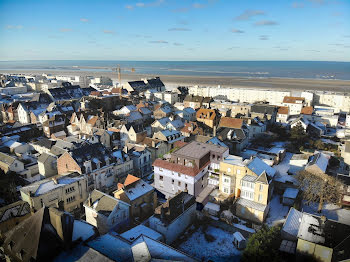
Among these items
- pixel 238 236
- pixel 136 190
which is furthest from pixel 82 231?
pixel 238 236

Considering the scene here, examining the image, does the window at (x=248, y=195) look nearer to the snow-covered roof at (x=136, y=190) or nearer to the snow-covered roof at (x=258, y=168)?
the snow-covered roof at (x=258, y=168)

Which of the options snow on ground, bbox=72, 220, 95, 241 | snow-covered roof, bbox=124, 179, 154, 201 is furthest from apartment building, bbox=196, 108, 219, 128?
snow on ground, bbox=72, 220, 95, 241

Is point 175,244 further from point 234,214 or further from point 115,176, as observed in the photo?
point 115,176

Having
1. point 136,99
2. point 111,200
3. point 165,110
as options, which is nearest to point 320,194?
point 111,200

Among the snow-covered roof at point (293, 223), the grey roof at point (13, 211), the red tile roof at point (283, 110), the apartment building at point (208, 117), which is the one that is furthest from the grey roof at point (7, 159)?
the red tile roof at point (283, 110)

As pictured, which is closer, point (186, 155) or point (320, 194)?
point (320, 194)

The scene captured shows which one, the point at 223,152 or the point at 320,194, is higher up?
the point at 223,152

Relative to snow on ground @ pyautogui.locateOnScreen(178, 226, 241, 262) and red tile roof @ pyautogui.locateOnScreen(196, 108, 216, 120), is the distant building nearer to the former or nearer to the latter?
snow on ground @ pyautogui.locateOnScreen(178, 226, 241, 262)

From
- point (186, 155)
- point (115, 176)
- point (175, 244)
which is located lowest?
point (175, 244)
